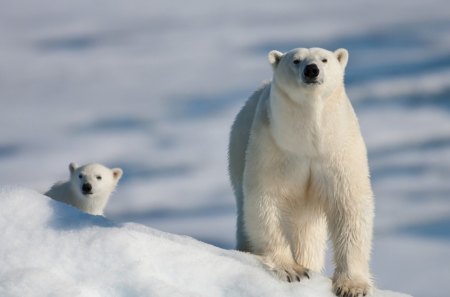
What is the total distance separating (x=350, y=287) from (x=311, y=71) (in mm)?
1366

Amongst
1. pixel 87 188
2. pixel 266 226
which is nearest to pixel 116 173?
pixel 87 188

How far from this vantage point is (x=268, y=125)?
591cm

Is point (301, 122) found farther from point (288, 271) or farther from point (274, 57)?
point (288, 271)

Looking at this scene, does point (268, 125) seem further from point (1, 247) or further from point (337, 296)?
point (1, 247)

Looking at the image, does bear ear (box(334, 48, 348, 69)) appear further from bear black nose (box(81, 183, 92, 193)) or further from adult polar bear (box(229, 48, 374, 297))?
bear black nose (box(81, 183, 92, 193))

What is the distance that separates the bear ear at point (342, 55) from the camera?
19.6 feet

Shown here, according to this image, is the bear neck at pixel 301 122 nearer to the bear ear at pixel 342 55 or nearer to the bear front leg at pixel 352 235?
the bear ear at pixel 342 55

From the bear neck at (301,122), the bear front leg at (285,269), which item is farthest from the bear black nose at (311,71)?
the bear front leg at (285,269)

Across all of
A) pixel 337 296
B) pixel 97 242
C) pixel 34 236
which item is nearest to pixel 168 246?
pixel 97 242

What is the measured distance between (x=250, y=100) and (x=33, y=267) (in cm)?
290

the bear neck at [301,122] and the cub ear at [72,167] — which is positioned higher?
the bear neck at [301,122]

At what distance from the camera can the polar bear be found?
10.3 m

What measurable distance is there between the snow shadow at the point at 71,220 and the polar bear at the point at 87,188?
5.41m

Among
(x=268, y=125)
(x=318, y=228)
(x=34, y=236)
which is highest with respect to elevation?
(x=268, y=125)
